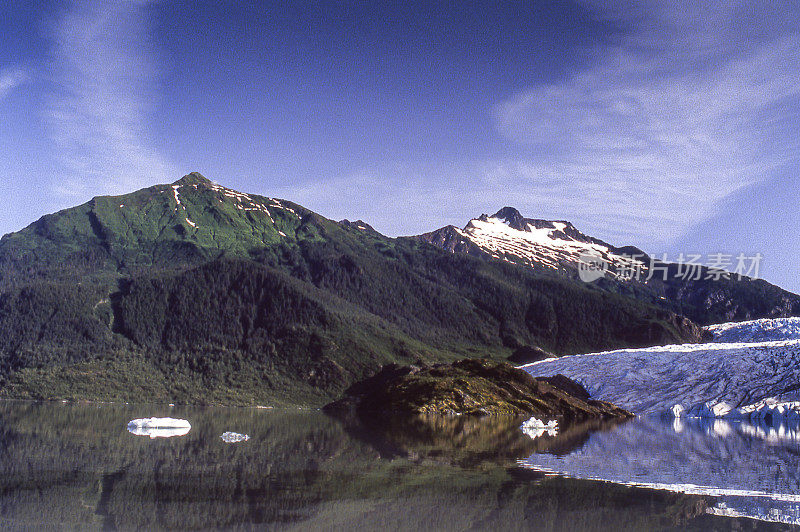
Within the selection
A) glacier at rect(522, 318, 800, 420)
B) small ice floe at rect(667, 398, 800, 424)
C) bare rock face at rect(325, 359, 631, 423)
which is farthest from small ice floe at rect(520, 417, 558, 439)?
glacier at rect(522, 318, 800, 420)

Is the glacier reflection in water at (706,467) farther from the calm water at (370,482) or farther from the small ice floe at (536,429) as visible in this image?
the small ice floe at (536,429)

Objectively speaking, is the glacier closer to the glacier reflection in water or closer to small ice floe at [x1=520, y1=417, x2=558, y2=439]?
small ice floe at [x1=520, y1=417, x2=558, y2=439]

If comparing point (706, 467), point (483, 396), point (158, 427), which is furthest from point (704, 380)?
point (158, 427)

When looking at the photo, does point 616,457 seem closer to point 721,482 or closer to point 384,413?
point 721,482

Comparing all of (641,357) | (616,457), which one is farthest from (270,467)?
(641,357)

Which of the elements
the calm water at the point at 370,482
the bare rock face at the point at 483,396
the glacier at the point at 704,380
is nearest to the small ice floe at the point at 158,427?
the calm water at the point at 370,482
